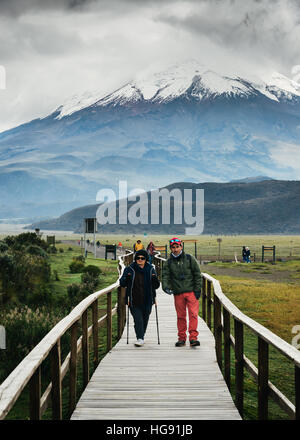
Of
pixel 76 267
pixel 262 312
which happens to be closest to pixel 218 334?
pixel 262 312

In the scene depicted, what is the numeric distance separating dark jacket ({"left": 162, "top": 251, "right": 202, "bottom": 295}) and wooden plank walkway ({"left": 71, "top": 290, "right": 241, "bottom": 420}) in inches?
36.7

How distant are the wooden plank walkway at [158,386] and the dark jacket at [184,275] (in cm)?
93

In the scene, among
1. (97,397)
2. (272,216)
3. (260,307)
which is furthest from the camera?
(272,216)

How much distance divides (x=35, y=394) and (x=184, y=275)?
394 cm

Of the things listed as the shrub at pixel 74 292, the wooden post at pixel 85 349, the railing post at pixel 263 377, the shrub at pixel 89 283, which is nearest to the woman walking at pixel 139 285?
the wooden post at pixel 85 349

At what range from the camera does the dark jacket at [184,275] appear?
288 inches

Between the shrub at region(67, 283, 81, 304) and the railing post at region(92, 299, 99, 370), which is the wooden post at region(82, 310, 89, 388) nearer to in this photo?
the railing post at region(92, 299, 99, 370)

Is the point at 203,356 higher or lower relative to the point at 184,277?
lower

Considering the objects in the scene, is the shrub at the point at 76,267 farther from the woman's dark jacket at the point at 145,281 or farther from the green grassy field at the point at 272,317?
the woman's dark jacket at the point at 145,281

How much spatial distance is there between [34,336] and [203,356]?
10.3 feet

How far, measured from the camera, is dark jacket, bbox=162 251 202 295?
7.32 metres
